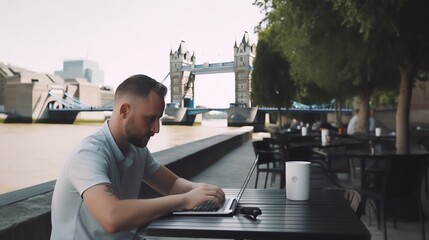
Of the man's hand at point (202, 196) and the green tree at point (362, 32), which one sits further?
the green tree at point (362, 32)

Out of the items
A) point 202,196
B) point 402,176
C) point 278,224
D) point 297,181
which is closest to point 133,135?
point 202,196

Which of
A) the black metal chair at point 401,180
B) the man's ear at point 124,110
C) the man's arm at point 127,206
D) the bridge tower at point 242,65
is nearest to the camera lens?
the man's arm at point 127,206

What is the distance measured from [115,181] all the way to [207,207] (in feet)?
1.25

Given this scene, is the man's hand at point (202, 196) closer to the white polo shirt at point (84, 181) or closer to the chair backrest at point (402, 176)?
the white polo shirt at point (84, 181)

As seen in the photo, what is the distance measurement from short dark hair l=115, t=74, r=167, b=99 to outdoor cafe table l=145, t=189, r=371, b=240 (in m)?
0.46

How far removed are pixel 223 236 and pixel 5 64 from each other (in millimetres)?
101290

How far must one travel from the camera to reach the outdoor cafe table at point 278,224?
4.50 feet

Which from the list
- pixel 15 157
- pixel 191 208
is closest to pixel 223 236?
pixel 191 208

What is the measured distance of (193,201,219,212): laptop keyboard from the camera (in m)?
1.62

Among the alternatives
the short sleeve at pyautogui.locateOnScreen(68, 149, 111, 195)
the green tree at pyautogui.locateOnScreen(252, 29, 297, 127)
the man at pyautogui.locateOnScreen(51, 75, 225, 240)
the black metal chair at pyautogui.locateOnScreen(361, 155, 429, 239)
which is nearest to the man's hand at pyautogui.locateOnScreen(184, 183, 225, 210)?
the man at pyautogui.locateOnScreen(51, 75, 225, 240)

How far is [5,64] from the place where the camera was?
300 feet

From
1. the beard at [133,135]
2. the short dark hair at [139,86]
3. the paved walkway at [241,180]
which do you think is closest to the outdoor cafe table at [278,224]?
the beard at [133,135]

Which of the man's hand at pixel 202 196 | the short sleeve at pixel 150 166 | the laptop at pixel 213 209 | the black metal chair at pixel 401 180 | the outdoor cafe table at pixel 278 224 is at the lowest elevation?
the black metal chair at pixel 401 180

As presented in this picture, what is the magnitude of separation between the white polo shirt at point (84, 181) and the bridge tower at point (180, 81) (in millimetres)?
66082
